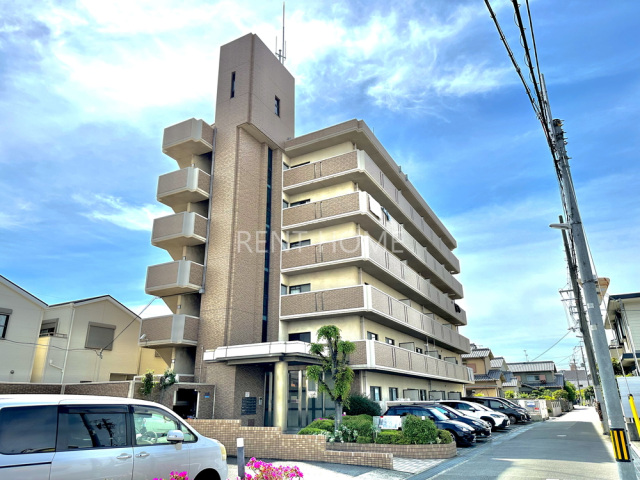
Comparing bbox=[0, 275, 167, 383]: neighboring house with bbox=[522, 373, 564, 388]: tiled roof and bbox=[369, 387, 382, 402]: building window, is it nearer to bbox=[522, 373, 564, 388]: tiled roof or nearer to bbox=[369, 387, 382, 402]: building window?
bbox=[369, 387, 382, 402]: building window

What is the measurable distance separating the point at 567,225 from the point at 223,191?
2158cm

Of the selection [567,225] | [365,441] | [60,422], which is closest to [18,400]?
[60,422]

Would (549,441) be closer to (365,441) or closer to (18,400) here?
(365,441)

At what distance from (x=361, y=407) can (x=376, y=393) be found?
3762 millimetres

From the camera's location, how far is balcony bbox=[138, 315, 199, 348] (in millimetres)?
25203

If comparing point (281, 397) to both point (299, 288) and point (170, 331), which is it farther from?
point (299, 288)

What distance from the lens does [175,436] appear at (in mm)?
7578

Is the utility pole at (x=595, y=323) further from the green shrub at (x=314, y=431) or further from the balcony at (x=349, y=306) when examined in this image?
the balcony at (x=349, y=306)

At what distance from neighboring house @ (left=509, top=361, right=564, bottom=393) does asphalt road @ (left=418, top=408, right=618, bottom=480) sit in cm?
6921

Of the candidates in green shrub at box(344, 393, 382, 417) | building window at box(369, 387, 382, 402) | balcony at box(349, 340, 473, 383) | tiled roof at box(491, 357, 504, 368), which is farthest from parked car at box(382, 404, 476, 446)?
tiled roof at box(491, 357, 504, 368)

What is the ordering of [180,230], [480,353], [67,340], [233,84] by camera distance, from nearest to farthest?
[180,230]
[67,340]
[233,84]
[480,353]

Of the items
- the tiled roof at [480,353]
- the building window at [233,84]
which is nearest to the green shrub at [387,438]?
the building window at [233,84]

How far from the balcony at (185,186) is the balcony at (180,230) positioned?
157 centimetres

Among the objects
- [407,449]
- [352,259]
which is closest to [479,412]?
[352,259]
